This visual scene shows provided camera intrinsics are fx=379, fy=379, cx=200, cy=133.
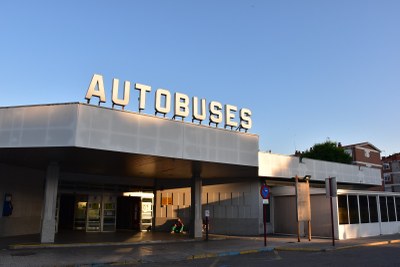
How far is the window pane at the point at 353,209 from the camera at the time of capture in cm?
2341

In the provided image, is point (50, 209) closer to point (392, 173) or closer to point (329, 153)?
point (329, 153)

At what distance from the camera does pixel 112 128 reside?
16.9m

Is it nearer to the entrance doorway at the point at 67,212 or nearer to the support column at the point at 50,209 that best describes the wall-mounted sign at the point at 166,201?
the entrance doorway at the point at 67,212

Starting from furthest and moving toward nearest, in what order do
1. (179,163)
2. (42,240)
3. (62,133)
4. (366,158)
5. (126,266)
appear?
(366,158), (179,163), (42,240), (62,133), (126,266)

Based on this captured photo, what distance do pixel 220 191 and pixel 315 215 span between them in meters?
7.24

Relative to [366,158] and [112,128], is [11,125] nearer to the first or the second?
[112,128]

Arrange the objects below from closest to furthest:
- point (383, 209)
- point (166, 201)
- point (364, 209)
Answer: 1. point (364, 209)
2. point (383, 209)
3. point (166, 201)

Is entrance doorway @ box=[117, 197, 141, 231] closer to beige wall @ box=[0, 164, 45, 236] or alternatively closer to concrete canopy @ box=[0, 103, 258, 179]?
beige wall @ box=[0, 164, 45, 236]

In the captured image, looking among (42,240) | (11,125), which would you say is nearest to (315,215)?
(42,240)

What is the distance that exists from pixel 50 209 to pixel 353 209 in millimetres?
17789

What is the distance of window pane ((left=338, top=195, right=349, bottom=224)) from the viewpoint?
2270 cm

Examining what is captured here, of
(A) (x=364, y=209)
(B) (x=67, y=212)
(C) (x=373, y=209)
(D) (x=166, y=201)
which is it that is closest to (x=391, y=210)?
(C) (x=373, y=209)

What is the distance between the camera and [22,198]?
79.4ft

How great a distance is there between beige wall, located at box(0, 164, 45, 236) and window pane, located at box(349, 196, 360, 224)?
20.5m
